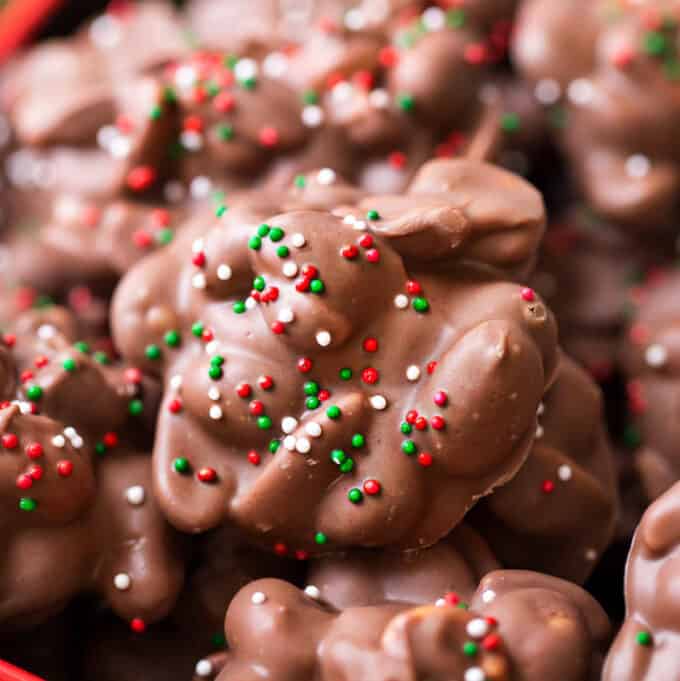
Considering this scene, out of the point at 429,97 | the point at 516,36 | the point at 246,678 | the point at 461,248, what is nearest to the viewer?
the point at 246,678

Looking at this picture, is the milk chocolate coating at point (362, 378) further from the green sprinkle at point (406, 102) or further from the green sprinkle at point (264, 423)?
the green sprinkle at point (406, 102)

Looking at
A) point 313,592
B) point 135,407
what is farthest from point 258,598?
point 135,407

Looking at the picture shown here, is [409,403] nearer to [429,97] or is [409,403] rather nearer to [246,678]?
[246,678]

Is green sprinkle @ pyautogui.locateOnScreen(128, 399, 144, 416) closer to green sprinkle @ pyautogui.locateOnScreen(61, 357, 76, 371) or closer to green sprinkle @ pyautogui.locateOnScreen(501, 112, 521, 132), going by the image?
green sprinkle @ pyautogui.locateOnScreen(61, 357, 76, 371)

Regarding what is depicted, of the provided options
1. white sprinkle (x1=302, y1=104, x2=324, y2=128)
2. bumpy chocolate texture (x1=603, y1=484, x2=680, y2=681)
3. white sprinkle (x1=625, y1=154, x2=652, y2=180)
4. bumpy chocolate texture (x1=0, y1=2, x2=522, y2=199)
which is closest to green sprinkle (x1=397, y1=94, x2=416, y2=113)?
bumpy chocolate texture (x1=0, y1=2, x2=522, y2=199)

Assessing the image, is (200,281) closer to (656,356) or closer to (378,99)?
(378,99)

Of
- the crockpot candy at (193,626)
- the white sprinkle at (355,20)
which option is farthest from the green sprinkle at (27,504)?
the white sprinkle at (355,20)

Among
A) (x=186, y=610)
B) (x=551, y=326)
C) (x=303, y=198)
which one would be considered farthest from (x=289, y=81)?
(x=186, y=610)

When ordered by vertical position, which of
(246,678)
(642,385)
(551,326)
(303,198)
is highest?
(303,198)
